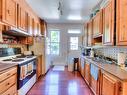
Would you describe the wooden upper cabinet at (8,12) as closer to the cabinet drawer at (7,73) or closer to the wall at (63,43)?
the cabinet drawer at (7,73)

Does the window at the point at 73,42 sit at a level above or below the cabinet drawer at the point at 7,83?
above

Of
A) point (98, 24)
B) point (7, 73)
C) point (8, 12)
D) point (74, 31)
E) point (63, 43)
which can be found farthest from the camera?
point (74, 31)

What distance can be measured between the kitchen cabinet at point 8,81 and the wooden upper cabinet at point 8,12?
1043mm

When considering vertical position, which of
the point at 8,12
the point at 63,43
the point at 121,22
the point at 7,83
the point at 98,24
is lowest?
the point at 7,83

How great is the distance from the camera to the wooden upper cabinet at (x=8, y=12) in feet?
9.72

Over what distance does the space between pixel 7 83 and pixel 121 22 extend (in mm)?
2208

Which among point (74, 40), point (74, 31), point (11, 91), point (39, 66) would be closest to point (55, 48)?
point (74, 40)

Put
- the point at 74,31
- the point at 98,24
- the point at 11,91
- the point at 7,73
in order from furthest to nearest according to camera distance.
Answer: the point at 74,31 → the point at 98,24 → the point at 11,91 → the point at 7,73

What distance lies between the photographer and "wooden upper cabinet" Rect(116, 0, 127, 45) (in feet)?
8.01

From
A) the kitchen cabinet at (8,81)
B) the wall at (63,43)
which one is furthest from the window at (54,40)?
the kitchen cabinet at (8,81)

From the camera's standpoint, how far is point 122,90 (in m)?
1.93

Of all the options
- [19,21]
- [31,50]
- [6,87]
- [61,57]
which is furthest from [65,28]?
[6,87]

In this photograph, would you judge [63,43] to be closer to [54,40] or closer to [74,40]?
[54,40]

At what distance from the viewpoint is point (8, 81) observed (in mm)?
2650
